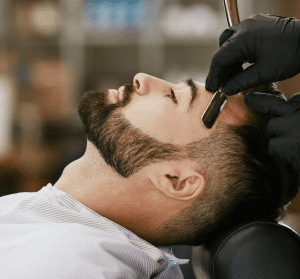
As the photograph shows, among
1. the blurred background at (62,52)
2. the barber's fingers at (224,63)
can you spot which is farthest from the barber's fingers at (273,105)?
the blurred background at (62,52)

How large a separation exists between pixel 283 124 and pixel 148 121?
387 millimetres

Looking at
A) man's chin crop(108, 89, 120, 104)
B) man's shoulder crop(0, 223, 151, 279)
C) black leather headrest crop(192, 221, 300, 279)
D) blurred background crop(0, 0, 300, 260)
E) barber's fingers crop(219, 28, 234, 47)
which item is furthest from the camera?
blurred background crop(0, 0, 300, 260)

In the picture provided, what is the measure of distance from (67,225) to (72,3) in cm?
263

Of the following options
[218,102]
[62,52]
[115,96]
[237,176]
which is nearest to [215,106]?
[218,102]

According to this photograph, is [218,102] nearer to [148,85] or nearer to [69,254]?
[148,85]

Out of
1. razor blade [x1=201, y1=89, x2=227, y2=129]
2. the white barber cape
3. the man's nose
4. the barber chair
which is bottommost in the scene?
the barber chair

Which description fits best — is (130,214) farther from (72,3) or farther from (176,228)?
(72,3)

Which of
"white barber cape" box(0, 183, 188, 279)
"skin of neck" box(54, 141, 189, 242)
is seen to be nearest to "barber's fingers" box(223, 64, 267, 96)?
"skin of neck" box(54, 141, 189, 242)

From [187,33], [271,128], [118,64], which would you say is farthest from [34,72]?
[271,128]

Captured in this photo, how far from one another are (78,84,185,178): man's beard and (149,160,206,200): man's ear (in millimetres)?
25

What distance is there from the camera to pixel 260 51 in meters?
0.86

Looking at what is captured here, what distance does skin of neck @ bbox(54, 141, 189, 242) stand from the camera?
3.22 feet

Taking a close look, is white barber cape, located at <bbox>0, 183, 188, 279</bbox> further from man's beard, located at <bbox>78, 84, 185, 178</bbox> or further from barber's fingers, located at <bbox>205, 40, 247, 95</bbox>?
barber's fingers, located at <bbox>205, 40, 247, 95</bbox>

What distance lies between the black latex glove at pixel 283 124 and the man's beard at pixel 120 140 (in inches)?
10.3
